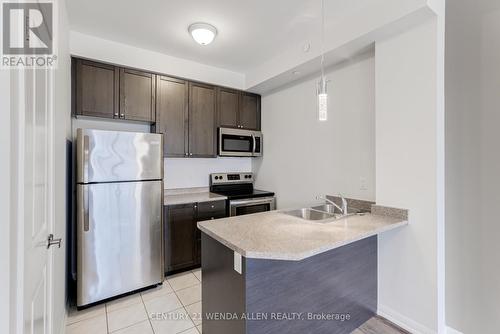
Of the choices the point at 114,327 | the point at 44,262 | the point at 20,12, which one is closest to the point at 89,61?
the point at 20,12

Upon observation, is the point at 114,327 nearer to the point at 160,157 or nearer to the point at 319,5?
the point at 160,157

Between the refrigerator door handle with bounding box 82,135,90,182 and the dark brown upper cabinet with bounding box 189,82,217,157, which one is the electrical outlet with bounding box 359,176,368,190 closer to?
the dark brown upper cabinet with bounding box 189,82,217,157

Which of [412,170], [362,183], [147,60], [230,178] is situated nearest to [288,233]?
[412,170]

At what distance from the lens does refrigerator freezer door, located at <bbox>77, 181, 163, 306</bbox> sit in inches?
88.7

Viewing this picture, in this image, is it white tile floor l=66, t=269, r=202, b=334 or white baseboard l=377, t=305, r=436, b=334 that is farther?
white tile floor l=66, t=269, r=202, b=334

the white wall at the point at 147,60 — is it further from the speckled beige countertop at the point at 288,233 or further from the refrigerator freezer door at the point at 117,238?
the speckled beige countertop at the point at 288,233

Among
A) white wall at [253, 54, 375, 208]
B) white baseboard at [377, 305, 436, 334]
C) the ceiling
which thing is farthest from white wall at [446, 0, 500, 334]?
the ceiling

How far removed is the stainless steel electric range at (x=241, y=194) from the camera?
3.35 meters

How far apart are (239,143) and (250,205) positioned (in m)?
0.97

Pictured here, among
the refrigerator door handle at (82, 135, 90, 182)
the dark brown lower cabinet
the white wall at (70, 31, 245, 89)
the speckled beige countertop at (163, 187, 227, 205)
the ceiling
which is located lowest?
the dark brown lower cabinet

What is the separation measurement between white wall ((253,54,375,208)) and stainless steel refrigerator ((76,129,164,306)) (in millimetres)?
1771

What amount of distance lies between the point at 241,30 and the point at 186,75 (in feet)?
3.61

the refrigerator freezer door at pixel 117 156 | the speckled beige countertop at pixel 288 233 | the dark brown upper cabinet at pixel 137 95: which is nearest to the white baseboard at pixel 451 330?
the speckled beige countertop at pixel 288 233

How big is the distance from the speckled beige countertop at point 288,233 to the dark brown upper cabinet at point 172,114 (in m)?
1.64
